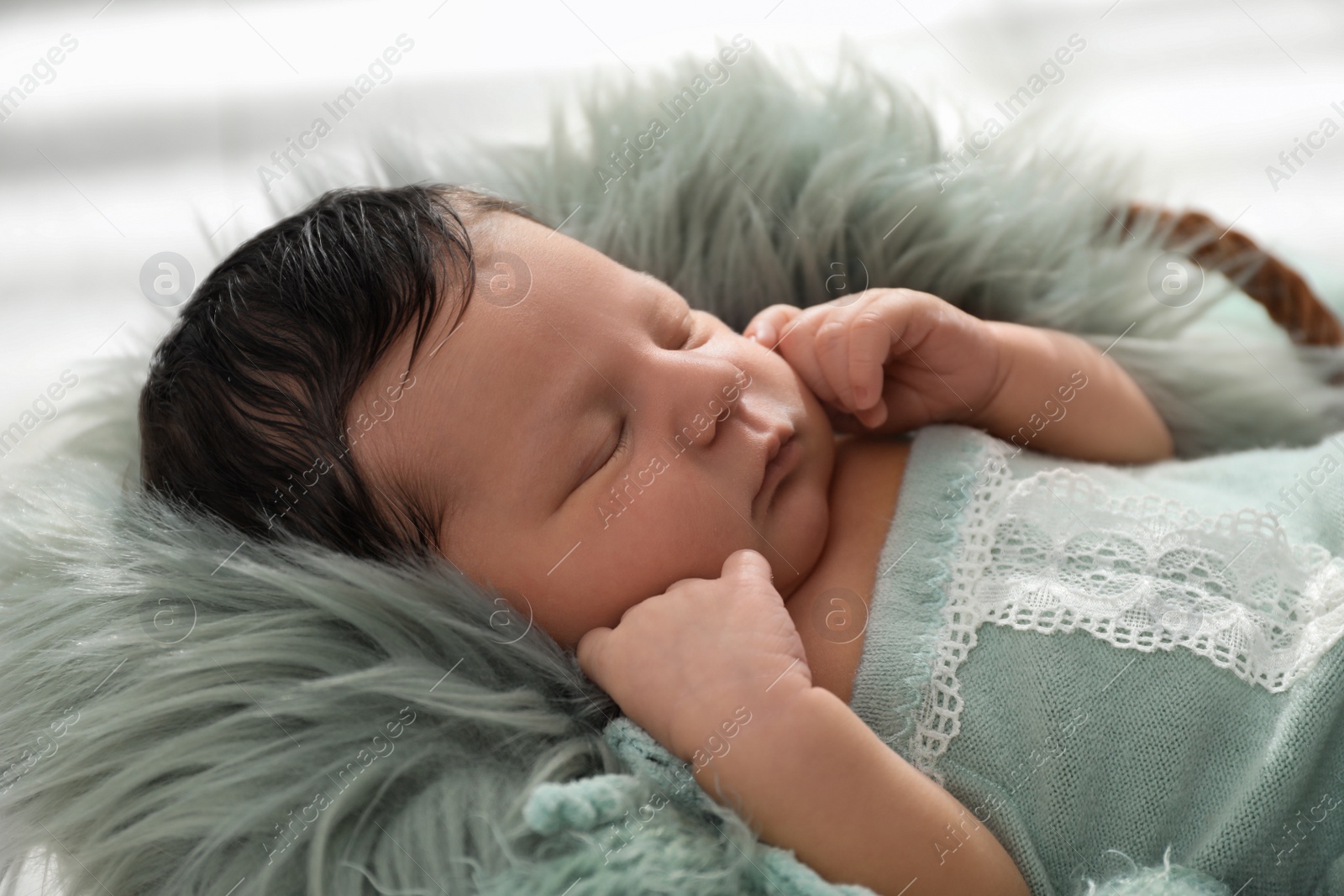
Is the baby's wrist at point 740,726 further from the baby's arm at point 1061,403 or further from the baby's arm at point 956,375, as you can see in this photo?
the baby's arm at point 1061,403

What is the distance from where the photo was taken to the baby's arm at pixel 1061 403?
4.32 ft

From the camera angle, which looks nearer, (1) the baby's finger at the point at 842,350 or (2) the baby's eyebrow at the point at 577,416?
(2) the baby's eyebrow at the point at 577,416

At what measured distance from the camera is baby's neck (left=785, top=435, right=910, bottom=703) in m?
1.08

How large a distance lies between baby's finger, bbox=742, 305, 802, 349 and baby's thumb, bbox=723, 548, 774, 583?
0.30m

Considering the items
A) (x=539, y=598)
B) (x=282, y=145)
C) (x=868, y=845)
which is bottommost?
(x=868, y=845)

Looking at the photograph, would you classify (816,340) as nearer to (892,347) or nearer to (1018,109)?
(892,347)

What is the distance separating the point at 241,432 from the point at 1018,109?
119 cm

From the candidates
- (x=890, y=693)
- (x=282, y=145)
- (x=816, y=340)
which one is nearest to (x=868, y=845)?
(x=890, y=693)

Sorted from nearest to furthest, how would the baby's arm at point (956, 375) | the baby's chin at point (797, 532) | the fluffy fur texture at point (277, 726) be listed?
the fluffy fur texture at point (277, 726)
the baby's chin at point (797, 532)
the baby's arm at point (956, 375)

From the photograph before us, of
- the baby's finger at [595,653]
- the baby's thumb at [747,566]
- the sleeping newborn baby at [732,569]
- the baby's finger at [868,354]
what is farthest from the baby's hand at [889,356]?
the baby's finger at [595,653]

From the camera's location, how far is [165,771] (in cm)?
94

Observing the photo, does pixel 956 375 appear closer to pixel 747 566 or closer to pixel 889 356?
pixel 889 356

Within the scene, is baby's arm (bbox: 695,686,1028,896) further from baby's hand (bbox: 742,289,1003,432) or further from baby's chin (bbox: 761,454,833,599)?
baby's hand (bbox: 742,289,1003,432)

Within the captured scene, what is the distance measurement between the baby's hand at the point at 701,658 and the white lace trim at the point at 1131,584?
0.61 feet
